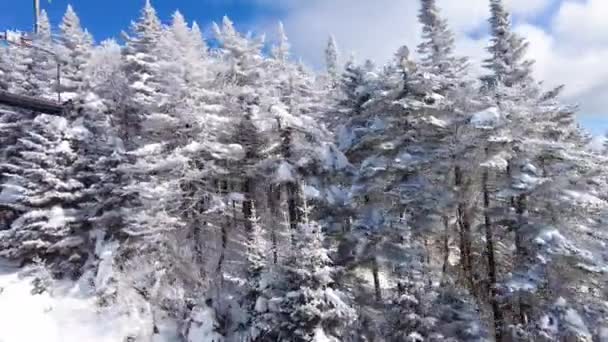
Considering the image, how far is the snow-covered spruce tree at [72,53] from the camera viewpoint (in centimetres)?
3203

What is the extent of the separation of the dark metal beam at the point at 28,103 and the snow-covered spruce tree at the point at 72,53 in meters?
10.8

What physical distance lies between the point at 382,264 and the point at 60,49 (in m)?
27.4

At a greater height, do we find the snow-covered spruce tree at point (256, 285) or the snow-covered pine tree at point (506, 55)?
the snow-covered pine tree at point (506, 55)

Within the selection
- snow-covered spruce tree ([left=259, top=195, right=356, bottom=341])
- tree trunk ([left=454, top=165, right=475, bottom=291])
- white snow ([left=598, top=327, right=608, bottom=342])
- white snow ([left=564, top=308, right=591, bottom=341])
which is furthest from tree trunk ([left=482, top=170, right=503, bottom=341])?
snow-covered spruce tree ([left=259, top=195, right=356, bottom=341])

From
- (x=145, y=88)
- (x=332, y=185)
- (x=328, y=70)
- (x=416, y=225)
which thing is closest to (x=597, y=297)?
(x=416, y=225)

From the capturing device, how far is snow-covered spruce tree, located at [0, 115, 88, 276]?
81.5 feet

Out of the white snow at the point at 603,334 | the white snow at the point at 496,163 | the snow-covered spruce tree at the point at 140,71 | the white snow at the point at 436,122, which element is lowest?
the white snow at the point at 603,334

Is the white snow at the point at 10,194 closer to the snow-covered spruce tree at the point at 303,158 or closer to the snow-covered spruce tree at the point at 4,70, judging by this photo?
the snow-covered spruce tree at the point at 4,70

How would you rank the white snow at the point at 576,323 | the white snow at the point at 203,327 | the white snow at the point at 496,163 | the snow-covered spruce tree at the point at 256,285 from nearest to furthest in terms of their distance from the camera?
the white snow at the point at 576,323
the white snow at the point at 496,163
the snow-covered spruce tree at the point at 256,285
the white snow at the point at 203,327

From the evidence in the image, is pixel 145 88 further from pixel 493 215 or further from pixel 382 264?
pixel 493 215

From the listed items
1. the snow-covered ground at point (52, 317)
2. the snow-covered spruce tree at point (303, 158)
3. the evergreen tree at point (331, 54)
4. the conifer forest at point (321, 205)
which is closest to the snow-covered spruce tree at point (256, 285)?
the conifer forest at point (321, 205)

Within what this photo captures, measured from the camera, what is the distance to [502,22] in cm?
2212

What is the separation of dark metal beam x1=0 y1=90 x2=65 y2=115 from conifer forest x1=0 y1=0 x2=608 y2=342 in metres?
3.06

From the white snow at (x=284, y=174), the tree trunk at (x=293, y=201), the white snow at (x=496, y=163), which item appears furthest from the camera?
the tree trunk at (x=293, y=201)
